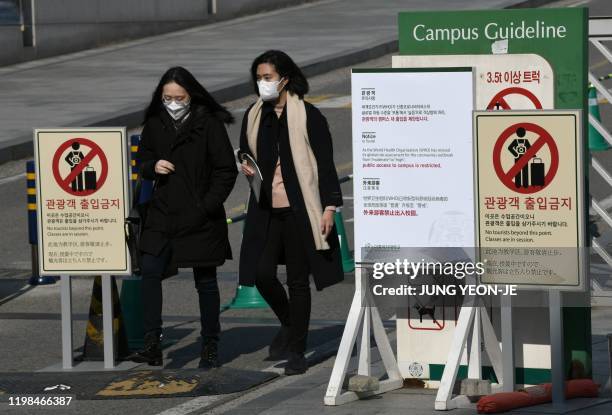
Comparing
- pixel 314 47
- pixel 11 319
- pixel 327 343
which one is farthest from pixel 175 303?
pixel 314 47

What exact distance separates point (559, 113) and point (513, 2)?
85.5 feet

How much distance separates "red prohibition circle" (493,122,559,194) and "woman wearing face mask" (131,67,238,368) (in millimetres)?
2058

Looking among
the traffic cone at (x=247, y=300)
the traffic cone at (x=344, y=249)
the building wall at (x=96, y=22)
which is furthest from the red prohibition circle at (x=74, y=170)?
the building wall at (x=96, y=22)

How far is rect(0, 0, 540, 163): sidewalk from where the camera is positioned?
22.2 metres

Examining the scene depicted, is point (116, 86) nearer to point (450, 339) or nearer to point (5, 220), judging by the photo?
point (5, 220)

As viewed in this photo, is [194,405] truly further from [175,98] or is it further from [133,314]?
[175,98]

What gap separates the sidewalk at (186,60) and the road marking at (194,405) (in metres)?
11.3

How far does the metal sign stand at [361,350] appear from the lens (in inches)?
325

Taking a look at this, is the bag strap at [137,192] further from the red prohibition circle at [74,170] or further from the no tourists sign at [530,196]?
the no tourists sign at [530,196]

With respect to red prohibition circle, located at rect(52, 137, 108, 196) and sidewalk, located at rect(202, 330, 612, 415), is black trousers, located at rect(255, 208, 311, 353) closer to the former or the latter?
sidewalk, located at rect(202, 330, 612, 415)

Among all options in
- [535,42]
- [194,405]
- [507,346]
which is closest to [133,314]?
[194,405]

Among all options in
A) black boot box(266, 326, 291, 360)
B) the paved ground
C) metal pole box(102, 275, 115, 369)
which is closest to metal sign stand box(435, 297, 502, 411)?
the paved ground

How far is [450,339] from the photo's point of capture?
28.1 feet

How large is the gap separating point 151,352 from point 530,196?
108 inches
